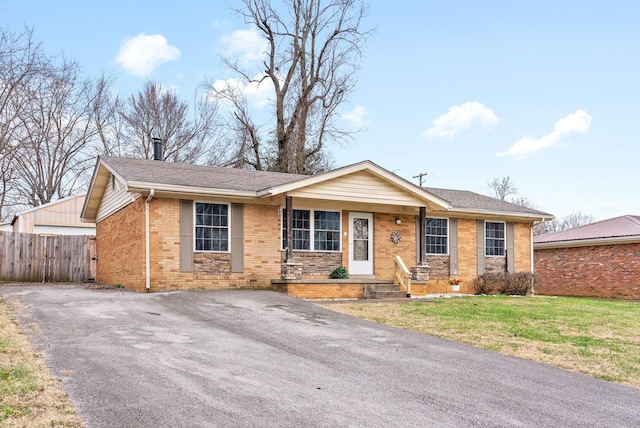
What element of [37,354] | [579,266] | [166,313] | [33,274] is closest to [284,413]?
[37,354]

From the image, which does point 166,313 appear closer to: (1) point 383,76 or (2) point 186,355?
(2) point 186,355

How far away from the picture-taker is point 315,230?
16594mm

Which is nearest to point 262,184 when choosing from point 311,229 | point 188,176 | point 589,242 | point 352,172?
point 311,229

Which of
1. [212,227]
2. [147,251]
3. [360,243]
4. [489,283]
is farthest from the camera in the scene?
[489,283]

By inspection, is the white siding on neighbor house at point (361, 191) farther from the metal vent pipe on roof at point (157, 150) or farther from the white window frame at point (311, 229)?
the metal vent pipe on roof at point (157, 150)

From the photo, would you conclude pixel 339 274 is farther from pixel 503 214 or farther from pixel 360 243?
pixel 503 214

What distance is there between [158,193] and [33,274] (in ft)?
28.6

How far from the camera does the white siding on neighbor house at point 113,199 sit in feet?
51.9

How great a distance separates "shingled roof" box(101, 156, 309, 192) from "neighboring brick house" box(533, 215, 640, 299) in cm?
1273

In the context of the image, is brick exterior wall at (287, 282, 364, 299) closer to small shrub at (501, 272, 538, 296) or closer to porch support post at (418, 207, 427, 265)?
porch support post at (418, 207, 427, 265)

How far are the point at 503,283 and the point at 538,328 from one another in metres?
8.39

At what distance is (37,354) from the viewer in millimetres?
6801

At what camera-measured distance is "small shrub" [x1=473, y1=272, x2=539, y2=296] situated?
19172 millimetres

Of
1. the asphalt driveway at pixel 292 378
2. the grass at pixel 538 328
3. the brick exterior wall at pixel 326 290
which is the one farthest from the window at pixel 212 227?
the asphalt driveway at pixel 292 378
